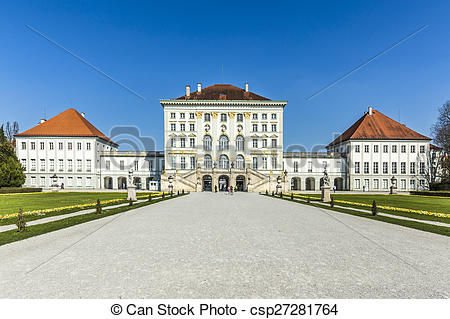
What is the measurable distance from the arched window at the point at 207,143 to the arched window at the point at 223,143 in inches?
76.2

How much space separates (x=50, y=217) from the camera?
40.7ft

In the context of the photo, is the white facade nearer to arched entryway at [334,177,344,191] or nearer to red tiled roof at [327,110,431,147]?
arched entryway at [334,177,344,191]

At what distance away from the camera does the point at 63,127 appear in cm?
5188

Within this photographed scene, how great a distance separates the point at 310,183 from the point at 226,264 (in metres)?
53.6

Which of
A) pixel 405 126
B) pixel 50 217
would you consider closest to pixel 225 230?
pixel 50 217

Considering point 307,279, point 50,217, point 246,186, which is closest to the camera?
point 307,279

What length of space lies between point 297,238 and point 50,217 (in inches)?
433

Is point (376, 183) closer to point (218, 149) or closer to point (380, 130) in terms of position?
point (380, 130)

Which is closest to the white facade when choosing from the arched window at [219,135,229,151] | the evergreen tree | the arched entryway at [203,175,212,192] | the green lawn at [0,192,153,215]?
the evergreen tree

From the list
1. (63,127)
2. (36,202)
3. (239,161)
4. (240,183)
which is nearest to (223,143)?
(239,161)

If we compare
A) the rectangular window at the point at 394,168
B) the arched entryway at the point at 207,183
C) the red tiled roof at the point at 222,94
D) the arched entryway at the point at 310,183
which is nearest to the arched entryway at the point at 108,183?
the arched entryway at the point at 207,183

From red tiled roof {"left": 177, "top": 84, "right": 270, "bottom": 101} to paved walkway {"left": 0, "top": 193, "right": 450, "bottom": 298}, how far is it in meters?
46.1

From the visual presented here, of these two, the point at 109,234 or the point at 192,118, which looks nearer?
the point at 109,234

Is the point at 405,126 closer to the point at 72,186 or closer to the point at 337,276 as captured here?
the point at 337,276
